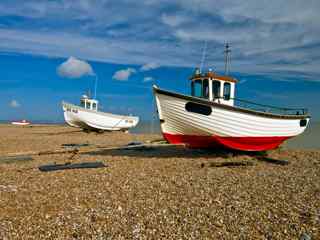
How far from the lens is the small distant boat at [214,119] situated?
35.1 ft

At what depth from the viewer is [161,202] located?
5926 millimetres

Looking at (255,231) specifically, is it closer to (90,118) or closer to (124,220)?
(124,220)

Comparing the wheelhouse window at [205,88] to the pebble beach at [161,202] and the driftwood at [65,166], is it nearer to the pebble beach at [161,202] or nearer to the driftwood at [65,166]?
the pebble beach at [161,202]

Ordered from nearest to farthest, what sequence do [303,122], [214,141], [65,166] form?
[65,166]
[214,141]
[303,122]

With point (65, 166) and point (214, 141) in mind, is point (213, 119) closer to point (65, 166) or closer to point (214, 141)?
point (214, 141)

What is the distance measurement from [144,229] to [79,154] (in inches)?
347

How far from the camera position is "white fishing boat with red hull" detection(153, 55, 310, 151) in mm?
10703

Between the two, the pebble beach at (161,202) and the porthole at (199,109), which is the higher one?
the porthole at (199,109)

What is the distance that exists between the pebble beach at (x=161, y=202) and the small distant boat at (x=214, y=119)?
1346 millimetres

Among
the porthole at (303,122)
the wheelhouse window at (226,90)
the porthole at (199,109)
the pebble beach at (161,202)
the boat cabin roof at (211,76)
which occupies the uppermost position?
the boat cabin roof at (211,76)

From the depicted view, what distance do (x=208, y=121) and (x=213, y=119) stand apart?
8.2 inches

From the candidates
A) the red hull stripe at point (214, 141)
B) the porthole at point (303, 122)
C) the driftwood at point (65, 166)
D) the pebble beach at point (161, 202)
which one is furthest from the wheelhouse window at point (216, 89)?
the driftwood at point (65, 166)

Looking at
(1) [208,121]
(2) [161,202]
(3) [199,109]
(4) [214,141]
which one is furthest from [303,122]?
(2) [161,202]

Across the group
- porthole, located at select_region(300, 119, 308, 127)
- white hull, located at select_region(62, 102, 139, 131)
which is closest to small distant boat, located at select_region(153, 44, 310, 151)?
porthole, located at select_region(300, 119, 308, 127)
